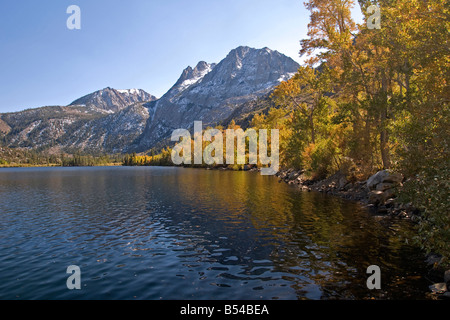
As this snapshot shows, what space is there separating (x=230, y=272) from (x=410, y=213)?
21.4 m

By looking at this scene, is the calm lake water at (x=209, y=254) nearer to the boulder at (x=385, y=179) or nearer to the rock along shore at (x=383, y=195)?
the rock along shore at (x=383, y=195)

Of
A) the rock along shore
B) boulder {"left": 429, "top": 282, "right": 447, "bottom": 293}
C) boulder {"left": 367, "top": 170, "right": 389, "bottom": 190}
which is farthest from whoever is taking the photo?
boulder {"left": 367, "top": 170, "right": 389, "bottom": 190}

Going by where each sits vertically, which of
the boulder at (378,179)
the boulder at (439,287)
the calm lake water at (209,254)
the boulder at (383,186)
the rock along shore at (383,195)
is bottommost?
the calm lake water at (209,254)

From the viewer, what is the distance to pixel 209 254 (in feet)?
60.3

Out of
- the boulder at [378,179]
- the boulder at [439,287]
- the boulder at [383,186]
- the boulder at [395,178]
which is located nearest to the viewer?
the boulder at [439,287]

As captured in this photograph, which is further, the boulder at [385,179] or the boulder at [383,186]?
the boulder at [383,186]

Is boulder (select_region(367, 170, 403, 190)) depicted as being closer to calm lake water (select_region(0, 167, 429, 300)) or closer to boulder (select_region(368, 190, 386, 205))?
boulder (select_region(368, 190, 386, 205))

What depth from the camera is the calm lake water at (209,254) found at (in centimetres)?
1316

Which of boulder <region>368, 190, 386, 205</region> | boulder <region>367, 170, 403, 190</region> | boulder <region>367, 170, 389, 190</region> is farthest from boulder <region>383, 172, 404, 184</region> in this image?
boulder <region>368, 190, 386, 205</region>

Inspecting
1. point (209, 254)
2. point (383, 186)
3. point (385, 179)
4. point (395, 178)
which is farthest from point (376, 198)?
point (209, 254)

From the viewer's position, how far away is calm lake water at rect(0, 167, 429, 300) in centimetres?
1316

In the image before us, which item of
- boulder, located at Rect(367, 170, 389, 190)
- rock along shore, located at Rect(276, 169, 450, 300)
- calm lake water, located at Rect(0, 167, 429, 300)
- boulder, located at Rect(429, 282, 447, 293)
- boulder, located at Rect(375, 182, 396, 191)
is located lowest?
calm lake water, located at Rect(0, 167, 429, 300)

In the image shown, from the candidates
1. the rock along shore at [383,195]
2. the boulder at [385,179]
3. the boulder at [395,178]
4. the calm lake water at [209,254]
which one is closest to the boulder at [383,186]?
the rock along shore at [383,195]
